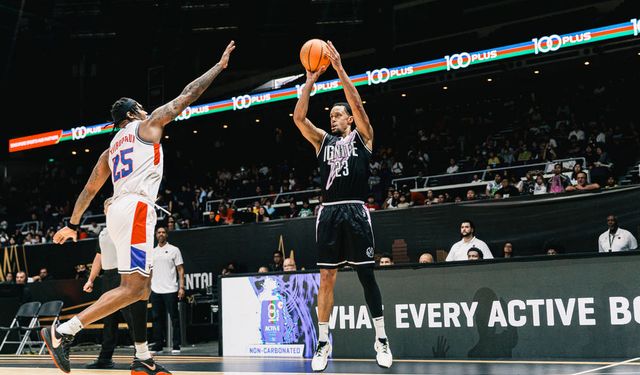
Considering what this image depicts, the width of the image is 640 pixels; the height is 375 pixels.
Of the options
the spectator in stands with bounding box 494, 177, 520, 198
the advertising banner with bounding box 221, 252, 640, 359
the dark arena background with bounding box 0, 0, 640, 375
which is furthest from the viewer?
the spectator in stands with bounding box 494, 177, 520, 198

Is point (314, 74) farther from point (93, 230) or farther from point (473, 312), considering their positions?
point (93, 230)

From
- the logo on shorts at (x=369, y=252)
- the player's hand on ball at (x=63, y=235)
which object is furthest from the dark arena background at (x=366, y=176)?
the player's hand on ball at (x=63, y=235)

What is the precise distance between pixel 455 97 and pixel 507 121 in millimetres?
2310

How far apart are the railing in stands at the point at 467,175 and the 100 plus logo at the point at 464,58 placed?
9.42 feet

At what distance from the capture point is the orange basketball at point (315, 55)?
6.20 meters

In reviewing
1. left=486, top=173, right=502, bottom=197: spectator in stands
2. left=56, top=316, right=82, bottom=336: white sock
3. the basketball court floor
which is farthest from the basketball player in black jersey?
left=486, top=173, right=502, bottom=197: spectator in stands

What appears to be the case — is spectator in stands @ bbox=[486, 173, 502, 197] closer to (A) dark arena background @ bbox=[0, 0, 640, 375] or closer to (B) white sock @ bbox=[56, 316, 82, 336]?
(A) dark arena background @ bbox=[0, 0, 640, 375]

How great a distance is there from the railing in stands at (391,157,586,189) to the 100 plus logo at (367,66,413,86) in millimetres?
2882

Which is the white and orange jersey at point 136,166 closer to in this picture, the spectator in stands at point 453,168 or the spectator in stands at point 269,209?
the spectator in stands at point 269,209

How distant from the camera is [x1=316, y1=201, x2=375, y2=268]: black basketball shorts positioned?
5965mm

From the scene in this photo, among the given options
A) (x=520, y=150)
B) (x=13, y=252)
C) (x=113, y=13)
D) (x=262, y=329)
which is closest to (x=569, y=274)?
(x=262, y=329)

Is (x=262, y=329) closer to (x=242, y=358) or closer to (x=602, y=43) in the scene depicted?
(x=242, y=358)

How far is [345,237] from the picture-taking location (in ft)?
19.8

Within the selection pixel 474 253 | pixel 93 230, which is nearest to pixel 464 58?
pixel 474 253
